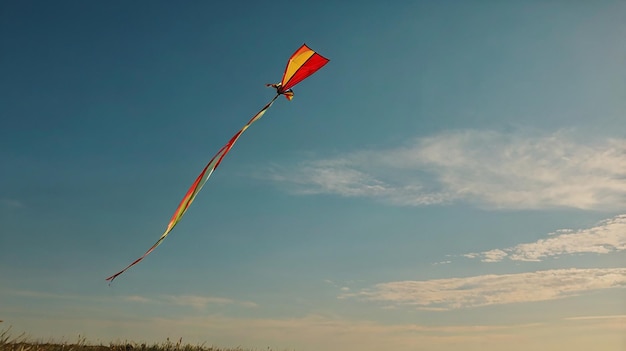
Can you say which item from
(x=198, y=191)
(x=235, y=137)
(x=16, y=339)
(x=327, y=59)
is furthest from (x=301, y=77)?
(x=16, y=339)

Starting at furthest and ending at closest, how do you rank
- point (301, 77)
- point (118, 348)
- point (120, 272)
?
point (118, 348)
point (301, 77)
point (120, 272)

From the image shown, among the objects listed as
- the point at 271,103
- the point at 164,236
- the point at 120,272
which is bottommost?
the point at 120,272

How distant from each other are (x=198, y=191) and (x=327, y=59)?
4.22 meters

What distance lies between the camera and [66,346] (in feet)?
51.6

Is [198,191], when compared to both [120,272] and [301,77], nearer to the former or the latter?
[120,272]

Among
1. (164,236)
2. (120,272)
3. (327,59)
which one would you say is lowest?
(120,272)

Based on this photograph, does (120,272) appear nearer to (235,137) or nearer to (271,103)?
(235,137)

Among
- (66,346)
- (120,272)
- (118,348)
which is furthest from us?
(118,348)

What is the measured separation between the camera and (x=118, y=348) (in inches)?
661

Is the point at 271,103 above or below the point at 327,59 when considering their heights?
below

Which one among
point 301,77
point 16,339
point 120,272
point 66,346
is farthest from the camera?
point 66,346

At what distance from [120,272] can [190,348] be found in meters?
8.92

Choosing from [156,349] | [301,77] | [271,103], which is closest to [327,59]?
[301,77]

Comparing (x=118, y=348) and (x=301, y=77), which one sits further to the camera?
(x=118, y=348)
